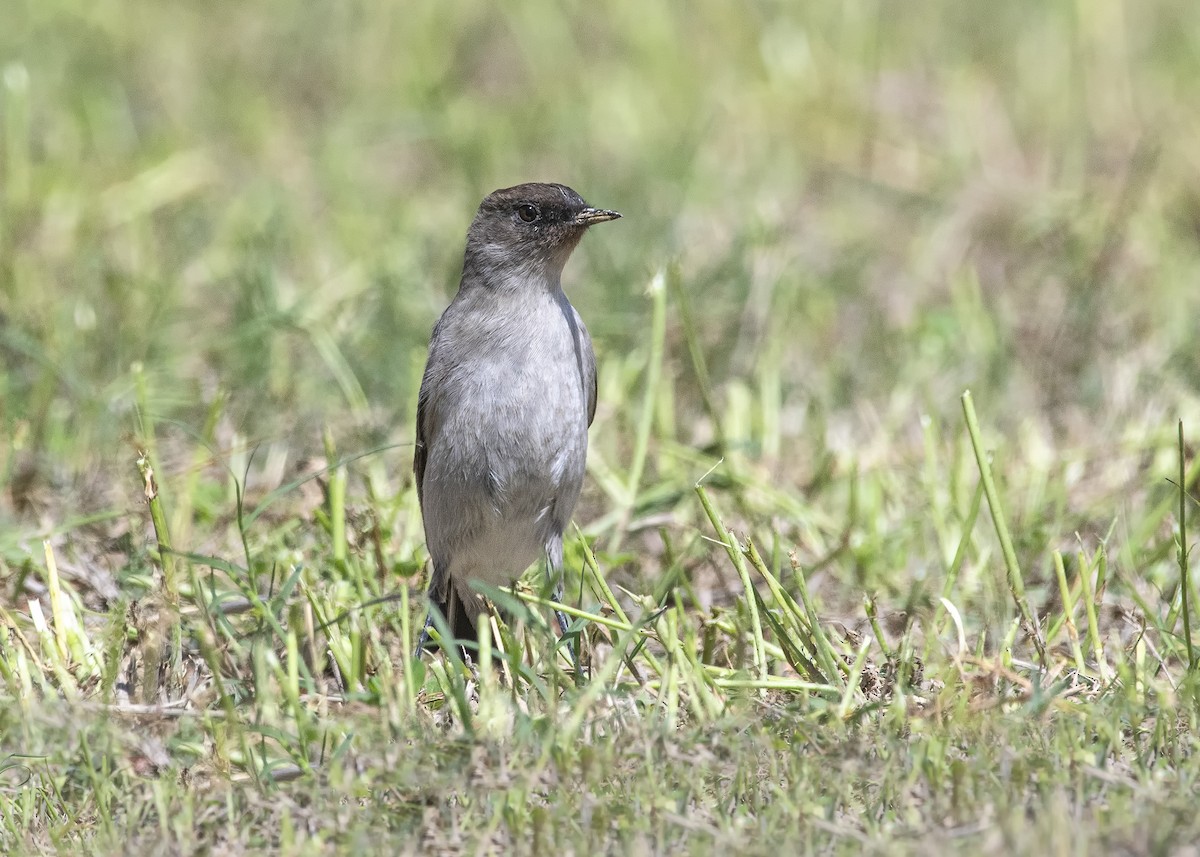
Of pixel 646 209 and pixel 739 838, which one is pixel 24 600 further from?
pixel 646 209

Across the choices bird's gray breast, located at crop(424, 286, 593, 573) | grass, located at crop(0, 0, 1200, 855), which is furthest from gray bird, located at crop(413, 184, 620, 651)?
grass, located at crop(0, 0, 1200, 855)

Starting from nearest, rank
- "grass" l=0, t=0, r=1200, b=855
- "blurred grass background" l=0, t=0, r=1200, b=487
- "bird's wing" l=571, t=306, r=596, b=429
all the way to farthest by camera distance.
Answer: "grass" l=0, t=0, r=1200, b=855 < "bird's wing" l=571, t=306, r=596, b=429 < "blurred grass background" l=0, t=0, r=1200, b=487

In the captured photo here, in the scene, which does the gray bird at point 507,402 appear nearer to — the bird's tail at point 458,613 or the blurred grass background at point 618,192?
the bird's tail at point 458,613

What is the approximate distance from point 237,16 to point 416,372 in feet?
17.5

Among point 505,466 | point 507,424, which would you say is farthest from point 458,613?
point 507,424

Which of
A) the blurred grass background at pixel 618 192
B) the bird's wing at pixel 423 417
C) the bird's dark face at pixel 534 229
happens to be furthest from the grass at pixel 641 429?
the bird's dark face at pixel 534 229

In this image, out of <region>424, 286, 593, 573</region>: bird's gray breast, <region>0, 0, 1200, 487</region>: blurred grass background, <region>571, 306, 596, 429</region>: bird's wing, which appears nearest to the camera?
<region>424, 286, 593, 573</region>: bird's gray breast

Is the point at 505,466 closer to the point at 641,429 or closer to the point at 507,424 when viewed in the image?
the point at 507,424

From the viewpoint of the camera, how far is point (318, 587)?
15.1 feet

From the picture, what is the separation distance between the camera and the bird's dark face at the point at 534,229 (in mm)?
4754

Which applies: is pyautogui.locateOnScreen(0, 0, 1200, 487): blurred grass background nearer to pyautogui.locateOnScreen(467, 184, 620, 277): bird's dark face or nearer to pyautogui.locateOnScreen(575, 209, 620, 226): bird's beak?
pyautogui.locateOnScreen(467, 184, 620, 277): bird's dark face

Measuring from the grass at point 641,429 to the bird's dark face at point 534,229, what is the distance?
0.33 metres

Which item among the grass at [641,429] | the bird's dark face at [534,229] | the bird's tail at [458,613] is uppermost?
the bird's dark face at [534,229]

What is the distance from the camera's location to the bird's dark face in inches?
187
